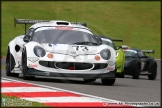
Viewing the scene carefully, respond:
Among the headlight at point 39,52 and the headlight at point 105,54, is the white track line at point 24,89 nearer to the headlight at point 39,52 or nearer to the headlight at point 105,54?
the headlight at point 39,52

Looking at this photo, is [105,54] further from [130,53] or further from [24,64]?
[130,53]

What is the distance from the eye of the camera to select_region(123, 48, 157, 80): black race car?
17.9 metres

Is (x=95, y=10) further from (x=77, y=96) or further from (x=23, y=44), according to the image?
(x=77, y=96)

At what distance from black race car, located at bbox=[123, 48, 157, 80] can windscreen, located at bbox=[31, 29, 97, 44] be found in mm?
5335

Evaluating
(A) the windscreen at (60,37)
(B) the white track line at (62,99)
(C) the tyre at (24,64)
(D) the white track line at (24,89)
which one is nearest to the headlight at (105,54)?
(A) the windscreen at (60,37)

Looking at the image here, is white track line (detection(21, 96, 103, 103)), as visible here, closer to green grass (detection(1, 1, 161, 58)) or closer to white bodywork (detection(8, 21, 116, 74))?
white bodywork (detection(8, 21, 116, 74))

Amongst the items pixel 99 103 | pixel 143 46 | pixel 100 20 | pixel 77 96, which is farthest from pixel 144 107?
pixel 100 20

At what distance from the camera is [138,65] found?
59.7ft

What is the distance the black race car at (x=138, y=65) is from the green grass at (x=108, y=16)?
17798mm

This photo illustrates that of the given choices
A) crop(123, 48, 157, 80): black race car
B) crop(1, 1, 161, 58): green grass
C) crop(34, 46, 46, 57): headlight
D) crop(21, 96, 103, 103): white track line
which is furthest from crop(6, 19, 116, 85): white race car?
crop(1, 1, 161, 58): green grass

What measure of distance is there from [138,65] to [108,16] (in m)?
27.9

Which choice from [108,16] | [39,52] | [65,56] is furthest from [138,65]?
[108,16]

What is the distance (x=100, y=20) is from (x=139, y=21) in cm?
357

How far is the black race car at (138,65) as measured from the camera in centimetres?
1795
